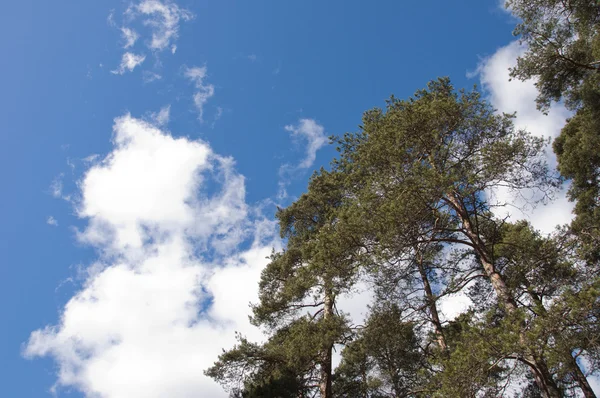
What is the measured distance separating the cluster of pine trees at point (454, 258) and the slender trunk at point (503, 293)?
0.11 ft

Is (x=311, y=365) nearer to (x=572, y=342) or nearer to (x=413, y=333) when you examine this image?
→ (x=413, y=333)

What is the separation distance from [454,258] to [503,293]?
368cm

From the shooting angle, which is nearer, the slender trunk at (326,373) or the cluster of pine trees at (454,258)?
the cluster of pine trees at (454,258)

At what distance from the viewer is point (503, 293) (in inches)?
327

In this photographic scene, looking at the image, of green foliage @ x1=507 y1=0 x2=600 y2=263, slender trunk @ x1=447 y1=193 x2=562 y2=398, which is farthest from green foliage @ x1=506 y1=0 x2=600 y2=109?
slender trunk @ x1=447 y1=193 x2=562 y2=398

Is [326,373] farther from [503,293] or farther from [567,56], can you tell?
[567,56]

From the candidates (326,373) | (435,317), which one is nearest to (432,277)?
(435,317)

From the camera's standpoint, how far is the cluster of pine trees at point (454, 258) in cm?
660

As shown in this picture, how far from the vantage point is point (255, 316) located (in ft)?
50.1

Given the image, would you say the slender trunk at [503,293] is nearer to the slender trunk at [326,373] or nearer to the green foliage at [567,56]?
the green foliage at [567,56]

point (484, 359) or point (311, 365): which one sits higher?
point (311, 365)

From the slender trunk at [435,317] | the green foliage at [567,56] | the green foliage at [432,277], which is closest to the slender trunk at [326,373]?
the green foliage at [432,277]

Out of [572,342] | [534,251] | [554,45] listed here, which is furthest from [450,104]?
[572,342]

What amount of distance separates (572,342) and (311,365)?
27.9 feet
